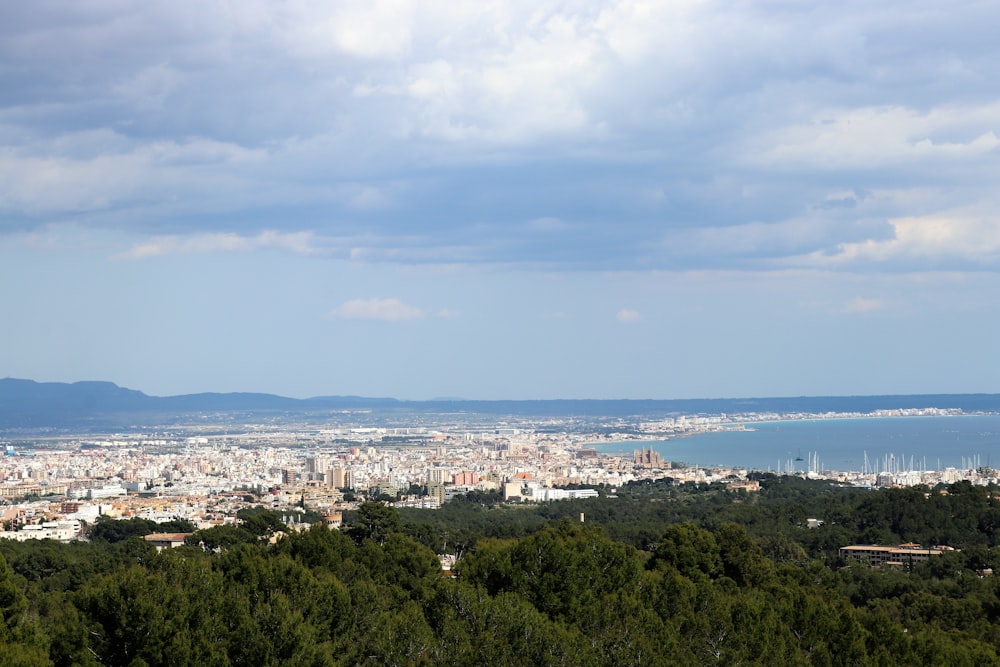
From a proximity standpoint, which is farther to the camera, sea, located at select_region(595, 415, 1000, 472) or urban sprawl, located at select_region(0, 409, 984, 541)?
sea, located at select_region(595, 415, 1000, 472)

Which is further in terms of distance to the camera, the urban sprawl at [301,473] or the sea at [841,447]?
the sea at [841,447]

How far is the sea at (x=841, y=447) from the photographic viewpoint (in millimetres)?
110438

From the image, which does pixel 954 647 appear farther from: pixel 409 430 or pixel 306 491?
pixel 409 430

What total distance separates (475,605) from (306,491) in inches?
2174

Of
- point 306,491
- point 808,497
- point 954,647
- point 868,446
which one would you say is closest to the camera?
point 954,647

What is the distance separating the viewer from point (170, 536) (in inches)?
1592

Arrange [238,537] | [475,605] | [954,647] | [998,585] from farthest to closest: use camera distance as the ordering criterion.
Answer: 1. [238,537]
2. [998,585]
3. [954,647]
4. [475,605]

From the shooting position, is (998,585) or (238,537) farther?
(238,537)

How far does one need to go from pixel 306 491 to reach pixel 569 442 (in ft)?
265

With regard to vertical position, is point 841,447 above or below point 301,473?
above

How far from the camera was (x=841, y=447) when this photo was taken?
14000 cm

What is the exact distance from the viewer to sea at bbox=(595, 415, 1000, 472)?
11044 centimetres

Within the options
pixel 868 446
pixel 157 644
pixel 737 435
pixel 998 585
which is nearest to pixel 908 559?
pixel 998 585

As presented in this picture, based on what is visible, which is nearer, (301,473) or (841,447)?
(301,473)
